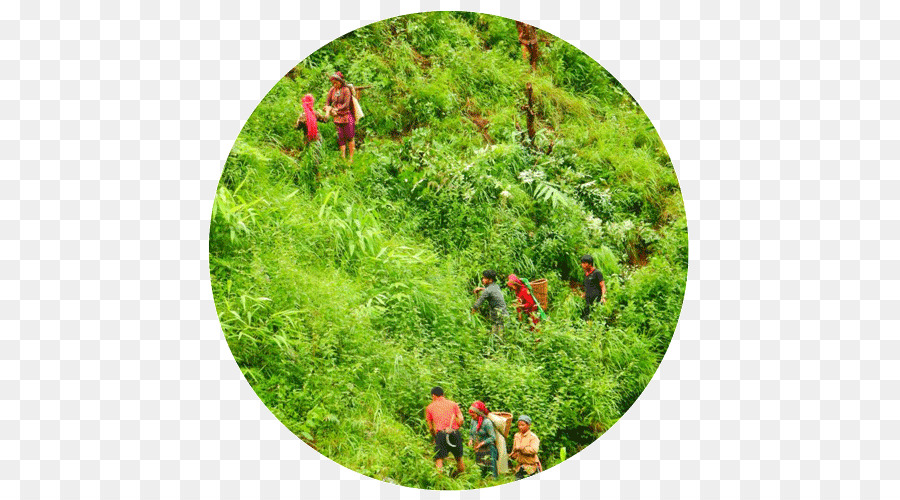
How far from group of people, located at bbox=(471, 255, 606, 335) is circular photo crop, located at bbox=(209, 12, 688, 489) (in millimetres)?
18

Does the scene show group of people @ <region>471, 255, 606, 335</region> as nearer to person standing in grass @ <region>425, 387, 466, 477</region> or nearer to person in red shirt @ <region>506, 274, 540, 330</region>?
person in red shirt @ <region>506, 274, 540, 330</region>

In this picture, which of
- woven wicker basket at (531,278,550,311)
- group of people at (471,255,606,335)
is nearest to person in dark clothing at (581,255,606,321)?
group of people at (471,255,606,335)

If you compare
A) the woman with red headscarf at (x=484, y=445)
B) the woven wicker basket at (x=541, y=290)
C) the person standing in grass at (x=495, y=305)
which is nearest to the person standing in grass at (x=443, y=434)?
the woman with red headscarf at (x=484, y=445)

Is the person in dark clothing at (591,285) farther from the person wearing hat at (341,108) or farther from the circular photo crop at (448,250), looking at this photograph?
the person wearing hat at (341,108)

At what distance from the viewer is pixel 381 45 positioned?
935cm

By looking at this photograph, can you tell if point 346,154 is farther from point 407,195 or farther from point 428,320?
point 428,320

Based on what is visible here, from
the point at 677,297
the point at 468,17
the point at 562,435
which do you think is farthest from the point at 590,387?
the point at 468,17

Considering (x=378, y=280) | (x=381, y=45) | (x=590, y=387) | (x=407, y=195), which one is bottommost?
(x=590, y=387)

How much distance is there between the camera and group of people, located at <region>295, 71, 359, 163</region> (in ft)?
30.0

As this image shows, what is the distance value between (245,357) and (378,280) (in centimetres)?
123

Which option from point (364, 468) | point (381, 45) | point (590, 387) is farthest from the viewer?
point (381, 45)

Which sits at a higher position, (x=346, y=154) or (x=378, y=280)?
(x=346, y=154)

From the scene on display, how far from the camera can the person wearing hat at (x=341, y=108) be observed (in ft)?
30.1

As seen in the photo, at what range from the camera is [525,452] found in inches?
330
